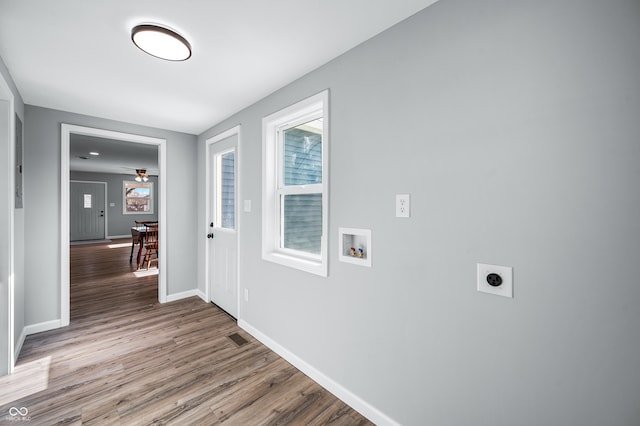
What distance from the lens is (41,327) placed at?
282cm

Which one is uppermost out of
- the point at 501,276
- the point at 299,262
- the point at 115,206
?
the point at 115,206

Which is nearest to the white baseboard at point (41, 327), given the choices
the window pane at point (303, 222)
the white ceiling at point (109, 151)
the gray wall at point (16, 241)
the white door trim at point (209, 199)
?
the gray wall at point (16, 241)

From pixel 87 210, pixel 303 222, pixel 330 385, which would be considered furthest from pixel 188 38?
pixel 87 210

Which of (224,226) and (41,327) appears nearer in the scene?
(41,327)

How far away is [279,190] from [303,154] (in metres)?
0.41

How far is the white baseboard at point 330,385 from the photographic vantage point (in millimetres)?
1636

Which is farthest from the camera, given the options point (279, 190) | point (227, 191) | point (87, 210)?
point (87, 210)

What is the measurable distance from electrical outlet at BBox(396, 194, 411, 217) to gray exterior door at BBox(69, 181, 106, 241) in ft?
37.7

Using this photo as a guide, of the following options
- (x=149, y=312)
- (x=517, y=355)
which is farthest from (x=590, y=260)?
(x=149, y=312)

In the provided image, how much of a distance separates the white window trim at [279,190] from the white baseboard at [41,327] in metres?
2.44

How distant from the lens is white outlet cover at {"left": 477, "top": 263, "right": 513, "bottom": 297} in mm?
1149

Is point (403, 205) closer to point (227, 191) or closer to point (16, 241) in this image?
point (227, 191)

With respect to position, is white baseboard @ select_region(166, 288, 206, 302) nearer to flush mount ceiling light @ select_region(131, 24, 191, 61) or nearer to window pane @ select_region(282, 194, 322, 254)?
window pane @ select_region(282, 194, 322, 254)

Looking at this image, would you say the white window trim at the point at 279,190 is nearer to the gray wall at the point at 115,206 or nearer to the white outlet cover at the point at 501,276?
the white outlet cover at the point at 501,276
